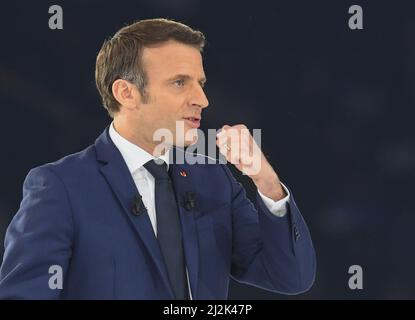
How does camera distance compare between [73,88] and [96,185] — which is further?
[73,88]

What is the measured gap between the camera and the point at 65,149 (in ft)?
9.55

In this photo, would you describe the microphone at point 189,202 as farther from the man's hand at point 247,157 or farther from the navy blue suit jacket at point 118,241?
the man's hand at point 247,157

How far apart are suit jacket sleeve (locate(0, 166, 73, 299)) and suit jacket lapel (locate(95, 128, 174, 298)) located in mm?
157

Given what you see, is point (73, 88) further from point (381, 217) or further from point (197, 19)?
point (381, 217)

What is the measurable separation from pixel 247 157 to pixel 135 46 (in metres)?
0.59

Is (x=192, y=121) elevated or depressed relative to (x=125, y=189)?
elevated

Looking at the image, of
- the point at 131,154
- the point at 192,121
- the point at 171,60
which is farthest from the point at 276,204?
the point at 171,60

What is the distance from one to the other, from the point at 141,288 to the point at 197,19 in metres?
1.52

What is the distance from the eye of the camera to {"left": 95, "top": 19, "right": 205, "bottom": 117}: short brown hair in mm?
2291

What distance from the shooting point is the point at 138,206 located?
6.72 ft

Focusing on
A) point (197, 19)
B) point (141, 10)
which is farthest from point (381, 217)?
point (141, 10)

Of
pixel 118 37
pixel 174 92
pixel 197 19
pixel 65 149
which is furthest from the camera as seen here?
pixel 197 19

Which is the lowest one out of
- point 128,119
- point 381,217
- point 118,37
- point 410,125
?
point 381,217

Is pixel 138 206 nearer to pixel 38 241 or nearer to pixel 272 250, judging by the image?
pixel 38 241
